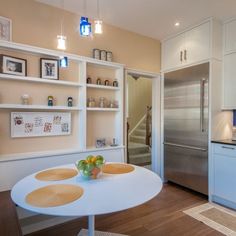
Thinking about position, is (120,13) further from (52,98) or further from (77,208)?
(77,208)

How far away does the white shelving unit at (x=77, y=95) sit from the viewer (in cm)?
229

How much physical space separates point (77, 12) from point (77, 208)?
2597mm

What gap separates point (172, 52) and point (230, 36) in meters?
0.93

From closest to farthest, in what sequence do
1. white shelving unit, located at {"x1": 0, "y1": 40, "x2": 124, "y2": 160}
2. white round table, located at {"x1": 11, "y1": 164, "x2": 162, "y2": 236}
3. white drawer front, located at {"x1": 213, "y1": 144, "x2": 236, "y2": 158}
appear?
white round table, located at {"x1": 11, "y1": 164, "x2": 162, "y2": 236}, white shelving unit, located at {"x1": 0, "y1": 40, "x2": 124, "y2": 160}, white drawer front, located at {"x1": 213, "y1": 144, "x2": 236, "y2": 158}

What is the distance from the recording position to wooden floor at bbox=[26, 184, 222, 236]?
2.21 m

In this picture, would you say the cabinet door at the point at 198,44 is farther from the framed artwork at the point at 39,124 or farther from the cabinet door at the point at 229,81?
the framed artwork at the point at 39,124

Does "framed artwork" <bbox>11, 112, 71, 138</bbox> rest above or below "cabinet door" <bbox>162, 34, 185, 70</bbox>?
below

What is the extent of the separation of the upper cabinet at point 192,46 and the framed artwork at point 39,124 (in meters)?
2.12

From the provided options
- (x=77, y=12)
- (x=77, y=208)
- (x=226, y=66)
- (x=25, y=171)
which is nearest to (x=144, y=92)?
(x=226, y=66)

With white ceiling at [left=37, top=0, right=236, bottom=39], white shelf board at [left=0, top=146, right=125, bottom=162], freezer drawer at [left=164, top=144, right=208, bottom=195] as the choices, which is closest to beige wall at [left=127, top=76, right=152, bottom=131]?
freezer drawer at [left=164, top=144, right=208, bottom=195]

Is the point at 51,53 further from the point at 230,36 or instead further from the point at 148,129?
the point at 148,129

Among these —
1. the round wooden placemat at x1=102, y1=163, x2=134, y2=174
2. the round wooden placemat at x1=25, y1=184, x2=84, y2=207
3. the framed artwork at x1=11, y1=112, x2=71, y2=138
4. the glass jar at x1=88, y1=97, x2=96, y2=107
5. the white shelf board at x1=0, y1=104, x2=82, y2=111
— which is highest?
the glass jar at x1=88, y1=97, x2=96, y2=107

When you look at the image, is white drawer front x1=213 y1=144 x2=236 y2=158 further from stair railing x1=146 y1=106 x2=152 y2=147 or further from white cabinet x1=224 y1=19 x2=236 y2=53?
stair railing x1=146 y1=106 x2=152 y2=147

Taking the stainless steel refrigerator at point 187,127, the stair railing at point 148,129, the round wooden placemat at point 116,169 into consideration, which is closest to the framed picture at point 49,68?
the round wooden placemat at point 116,169
